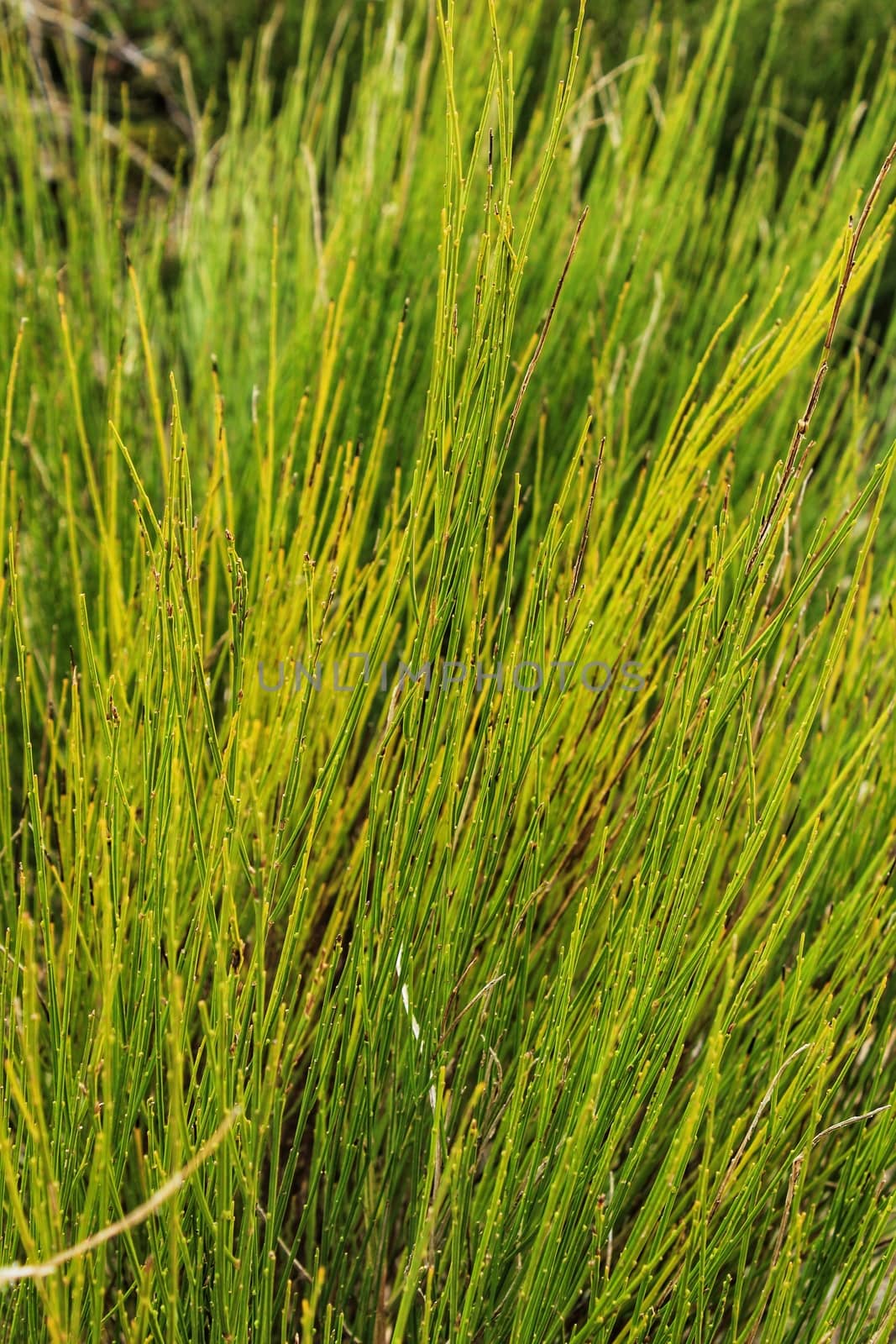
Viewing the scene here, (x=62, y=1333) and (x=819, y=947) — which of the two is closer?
(x=62, y=1333)

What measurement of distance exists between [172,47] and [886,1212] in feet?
10.3

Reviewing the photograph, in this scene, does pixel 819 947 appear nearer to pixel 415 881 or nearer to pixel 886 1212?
pixel 886 1212

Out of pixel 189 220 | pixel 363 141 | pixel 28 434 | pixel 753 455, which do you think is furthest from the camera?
pixel 189 220

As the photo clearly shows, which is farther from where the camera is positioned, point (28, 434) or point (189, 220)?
point (189, 220)

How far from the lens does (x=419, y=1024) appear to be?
0.75 m

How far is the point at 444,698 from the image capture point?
0.73 meters

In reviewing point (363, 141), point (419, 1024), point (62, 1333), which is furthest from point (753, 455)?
point (62, 1333)

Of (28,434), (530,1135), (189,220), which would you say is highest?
(189,220)

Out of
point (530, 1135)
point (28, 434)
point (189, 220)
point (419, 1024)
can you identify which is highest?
point (189, 220)

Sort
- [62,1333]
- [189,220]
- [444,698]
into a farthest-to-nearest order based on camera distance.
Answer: [189,220] → [444,698] → [62,1333]

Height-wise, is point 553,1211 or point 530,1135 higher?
point 553,1211

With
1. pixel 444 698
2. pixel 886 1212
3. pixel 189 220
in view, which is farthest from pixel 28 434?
pixel 886 1212

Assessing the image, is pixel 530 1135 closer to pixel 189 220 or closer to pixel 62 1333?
pixel 62 1333

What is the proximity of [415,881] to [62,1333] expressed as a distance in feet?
1.01
